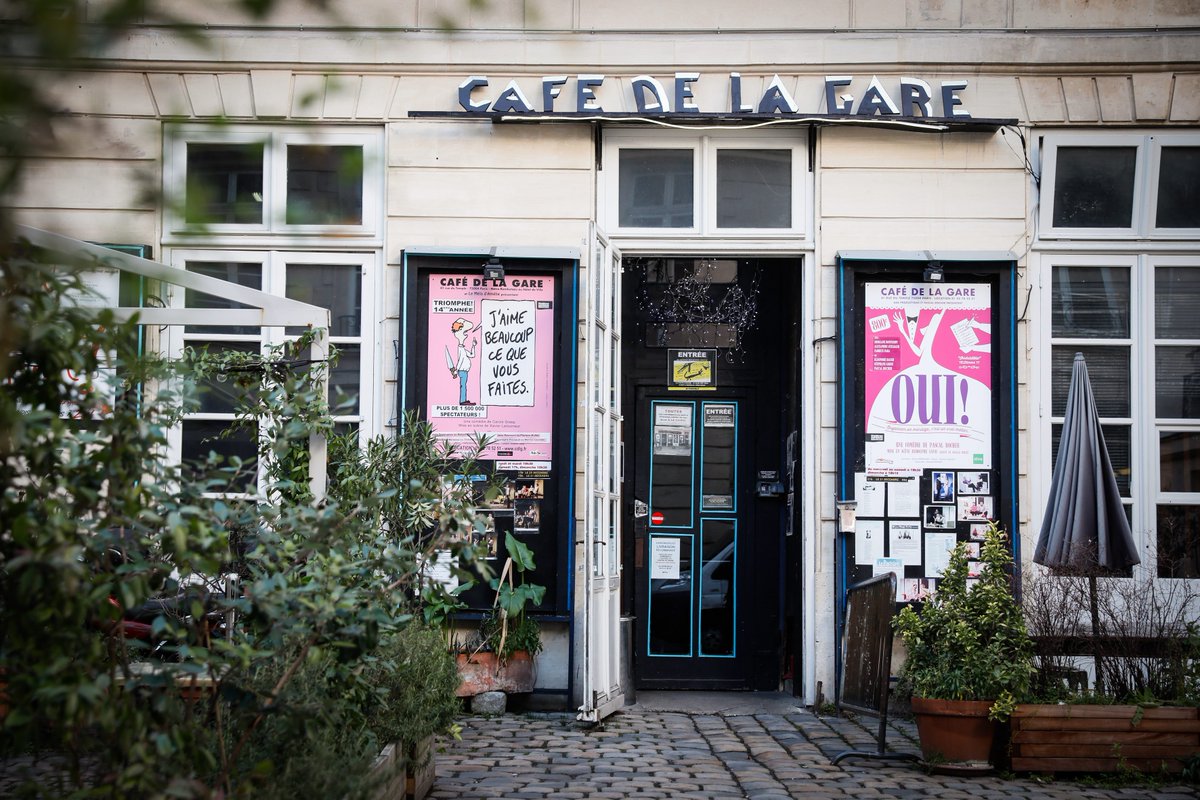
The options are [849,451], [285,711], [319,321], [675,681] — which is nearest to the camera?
[285,711]

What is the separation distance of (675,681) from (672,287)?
306 centimetres

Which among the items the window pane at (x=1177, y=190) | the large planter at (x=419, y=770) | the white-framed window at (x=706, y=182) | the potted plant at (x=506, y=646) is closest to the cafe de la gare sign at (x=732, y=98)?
the white-framed window at (x=706, y=182)

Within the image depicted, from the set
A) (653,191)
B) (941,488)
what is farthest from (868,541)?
(653,191)

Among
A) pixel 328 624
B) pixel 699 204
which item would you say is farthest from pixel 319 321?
pixel 699 204

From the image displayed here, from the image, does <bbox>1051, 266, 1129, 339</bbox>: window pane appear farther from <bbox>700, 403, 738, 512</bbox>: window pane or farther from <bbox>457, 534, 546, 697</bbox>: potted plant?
<bbox>457, 534, 546, 697</bbox>: potted plant

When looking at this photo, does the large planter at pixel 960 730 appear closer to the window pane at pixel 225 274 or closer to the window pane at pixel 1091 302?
the window pane at pixel 1091 302

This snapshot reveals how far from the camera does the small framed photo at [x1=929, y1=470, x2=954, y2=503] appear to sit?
8.60m

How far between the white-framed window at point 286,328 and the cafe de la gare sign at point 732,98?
1.42 meters

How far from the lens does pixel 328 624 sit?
3.78 metres

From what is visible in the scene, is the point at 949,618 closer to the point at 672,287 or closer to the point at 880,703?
the point at 880,703

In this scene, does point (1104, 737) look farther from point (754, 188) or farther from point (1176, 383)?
point (754, 188)

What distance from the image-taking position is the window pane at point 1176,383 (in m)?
8.73

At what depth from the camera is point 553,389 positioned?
8.62 m

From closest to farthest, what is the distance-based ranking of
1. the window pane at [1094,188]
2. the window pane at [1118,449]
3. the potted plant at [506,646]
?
the potted plant at [506,646] < the window pane at [1118,449] < the window pane at [1094,188]
